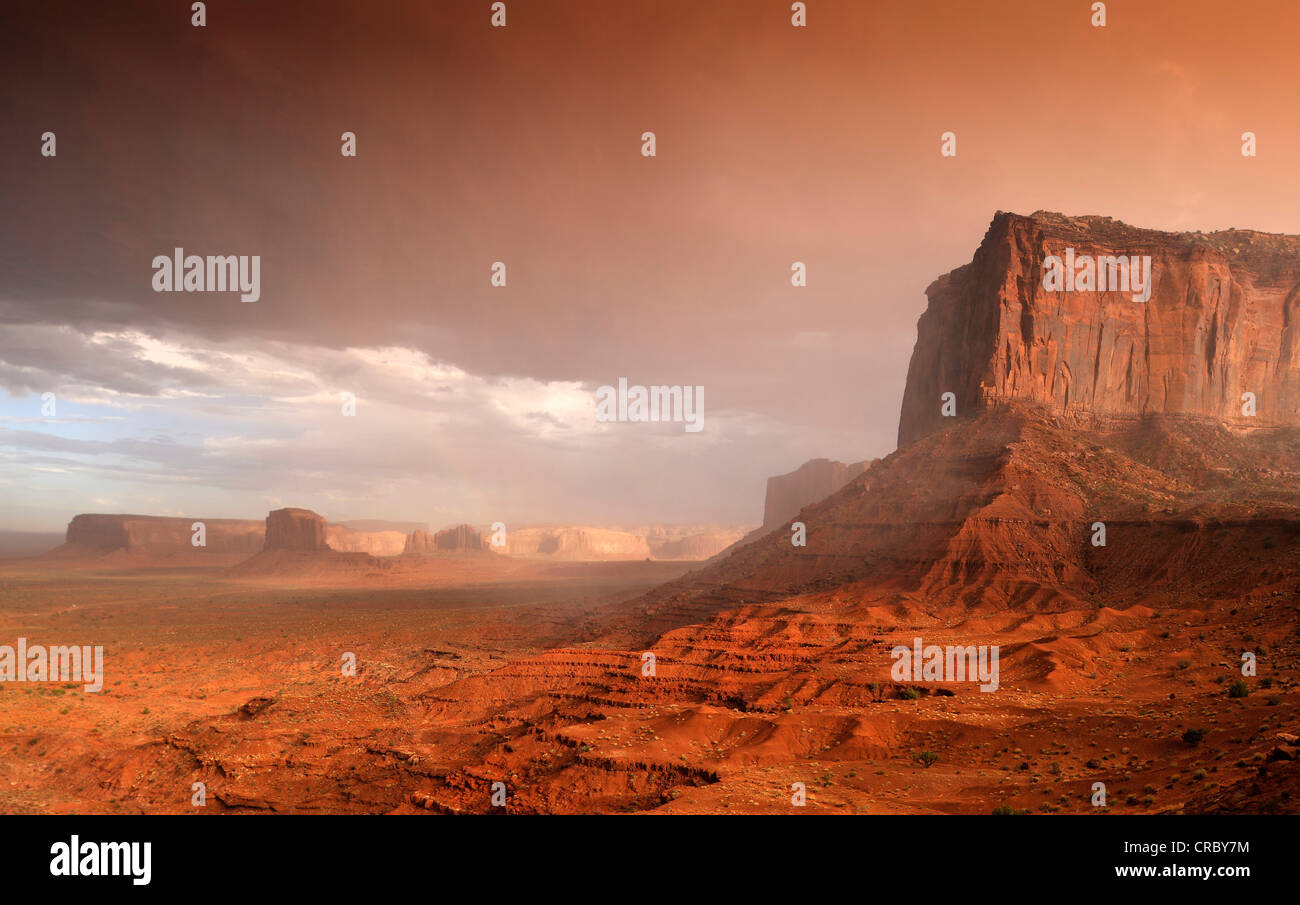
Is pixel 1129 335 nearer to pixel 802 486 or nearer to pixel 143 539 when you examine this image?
pixel 802 486

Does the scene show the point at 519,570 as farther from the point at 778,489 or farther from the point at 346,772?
the point at 346,772

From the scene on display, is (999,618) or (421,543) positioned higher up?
(999,618)

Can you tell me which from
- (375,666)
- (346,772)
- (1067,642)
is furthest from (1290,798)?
(375,666)

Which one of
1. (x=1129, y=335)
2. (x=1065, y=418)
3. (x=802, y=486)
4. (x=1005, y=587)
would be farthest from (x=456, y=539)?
(x=1005, y=587)

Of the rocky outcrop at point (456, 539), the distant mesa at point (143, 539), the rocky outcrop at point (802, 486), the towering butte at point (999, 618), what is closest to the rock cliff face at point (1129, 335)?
the towering butte at point (999, 618)

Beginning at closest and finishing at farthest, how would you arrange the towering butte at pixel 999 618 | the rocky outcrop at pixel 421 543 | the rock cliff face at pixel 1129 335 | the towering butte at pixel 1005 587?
the towering butte at pixel 999 618
the towering butte at pixel 1005 587
the rock cliff face at pixel 1129 335
the rocky outcrop at pixel 421 543

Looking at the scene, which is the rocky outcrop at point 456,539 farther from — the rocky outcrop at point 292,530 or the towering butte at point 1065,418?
the towering butte at point 1065,418
